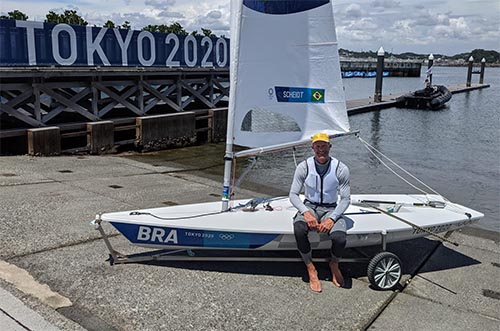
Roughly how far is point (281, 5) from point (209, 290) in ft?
12.6

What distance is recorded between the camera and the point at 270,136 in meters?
6.73

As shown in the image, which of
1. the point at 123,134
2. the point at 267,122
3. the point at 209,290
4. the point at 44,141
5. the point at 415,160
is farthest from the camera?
the point at 415,160

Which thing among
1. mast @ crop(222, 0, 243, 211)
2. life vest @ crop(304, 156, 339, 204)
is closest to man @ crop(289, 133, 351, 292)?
life vest @ crop(304, 156, 339, 204)

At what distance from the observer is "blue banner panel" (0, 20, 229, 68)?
46.5 feet

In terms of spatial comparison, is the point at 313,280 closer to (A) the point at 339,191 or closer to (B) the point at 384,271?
(B) the point at 384,271

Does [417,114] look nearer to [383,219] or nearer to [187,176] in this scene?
[187,176]

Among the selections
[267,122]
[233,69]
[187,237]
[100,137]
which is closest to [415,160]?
[100,137]

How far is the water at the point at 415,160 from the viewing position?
561 inches

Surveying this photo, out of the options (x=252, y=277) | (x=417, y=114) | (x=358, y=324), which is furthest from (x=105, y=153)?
(x=417, y=114)

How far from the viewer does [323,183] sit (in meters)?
5.82

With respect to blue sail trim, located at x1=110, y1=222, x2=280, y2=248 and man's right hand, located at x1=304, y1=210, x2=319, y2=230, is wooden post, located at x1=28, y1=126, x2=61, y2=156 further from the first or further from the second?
man's right hand, located at x1=304, y1=210, x2=319, y2=230

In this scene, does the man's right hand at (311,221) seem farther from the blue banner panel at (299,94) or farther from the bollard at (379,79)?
the bollard at (379,79)

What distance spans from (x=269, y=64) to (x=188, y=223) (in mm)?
2426

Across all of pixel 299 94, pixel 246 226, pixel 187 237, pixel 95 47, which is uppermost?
pixel 95 47
